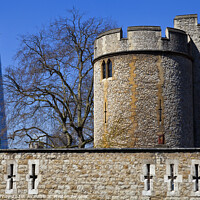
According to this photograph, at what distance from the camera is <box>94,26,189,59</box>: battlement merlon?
2038cm

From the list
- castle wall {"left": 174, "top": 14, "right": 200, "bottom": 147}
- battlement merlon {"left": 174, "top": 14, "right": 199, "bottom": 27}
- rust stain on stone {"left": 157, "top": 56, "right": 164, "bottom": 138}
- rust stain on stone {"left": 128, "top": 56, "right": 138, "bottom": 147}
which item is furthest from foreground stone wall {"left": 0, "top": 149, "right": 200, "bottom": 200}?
battlement merlon {"left": 174, "top": 14, "right": 199, "bottom": 27}

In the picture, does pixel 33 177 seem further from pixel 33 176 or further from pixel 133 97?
pixel 133 97

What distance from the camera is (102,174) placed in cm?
1574

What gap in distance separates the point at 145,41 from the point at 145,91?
2.06m

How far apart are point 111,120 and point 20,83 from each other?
→ 6291mm

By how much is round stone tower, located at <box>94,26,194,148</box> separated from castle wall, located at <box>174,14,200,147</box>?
667 millimetres

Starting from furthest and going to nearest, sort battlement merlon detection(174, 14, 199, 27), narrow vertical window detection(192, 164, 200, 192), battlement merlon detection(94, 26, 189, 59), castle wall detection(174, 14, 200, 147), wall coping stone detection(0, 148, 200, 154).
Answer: battlement merlon detection(174, 14, 199, 27) < castle wall detection(174, 14, 200, 147) < battlement merlon detection(94, 26, 189, 59) < wall coping stone detection(0, 148, 200, 154) < narrow vertical window detection(192, 164, 200, 192)

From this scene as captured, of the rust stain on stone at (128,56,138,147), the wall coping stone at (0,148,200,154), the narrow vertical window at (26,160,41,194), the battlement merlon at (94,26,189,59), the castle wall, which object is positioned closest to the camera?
the wall coping stone at (0,148,200,154)

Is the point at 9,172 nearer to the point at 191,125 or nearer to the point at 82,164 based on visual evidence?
the point at 82,164

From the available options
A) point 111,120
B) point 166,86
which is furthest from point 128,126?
point 166,86

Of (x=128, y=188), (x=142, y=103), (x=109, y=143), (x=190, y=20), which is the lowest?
(x=128, y=188)

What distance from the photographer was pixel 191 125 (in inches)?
826

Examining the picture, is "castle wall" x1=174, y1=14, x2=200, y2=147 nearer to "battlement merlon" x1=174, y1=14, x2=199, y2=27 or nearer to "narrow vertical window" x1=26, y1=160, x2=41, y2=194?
"battlement merlon" x1=174, y1=14, x2=199, y2=27

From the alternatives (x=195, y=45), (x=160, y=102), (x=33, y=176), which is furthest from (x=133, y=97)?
(x=33, y=176)
